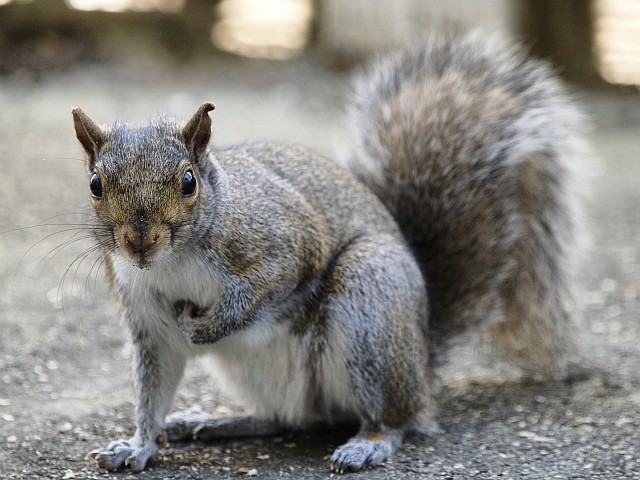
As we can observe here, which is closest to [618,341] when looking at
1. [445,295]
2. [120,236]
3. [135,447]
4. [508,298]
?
[508,298]

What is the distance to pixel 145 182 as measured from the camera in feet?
7.72

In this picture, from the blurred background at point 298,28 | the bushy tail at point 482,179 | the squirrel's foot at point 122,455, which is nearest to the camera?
the squirrel's foot at point 122,455

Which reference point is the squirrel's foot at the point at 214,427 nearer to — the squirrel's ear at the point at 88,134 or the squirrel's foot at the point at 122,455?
the squirrel's foot at the point at 122,455

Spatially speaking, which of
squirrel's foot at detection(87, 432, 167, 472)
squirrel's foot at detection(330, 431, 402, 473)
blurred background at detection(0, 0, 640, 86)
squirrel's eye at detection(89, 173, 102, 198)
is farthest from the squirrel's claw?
blurred background at detection(0, 0, 640, 86)

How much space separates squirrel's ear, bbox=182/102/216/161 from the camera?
252 cm

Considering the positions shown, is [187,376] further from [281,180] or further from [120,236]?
[120,236]

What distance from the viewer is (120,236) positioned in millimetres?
2334

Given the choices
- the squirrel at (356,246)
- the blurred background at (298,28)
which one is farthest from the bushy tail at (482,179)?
the blurred background at (298,28)

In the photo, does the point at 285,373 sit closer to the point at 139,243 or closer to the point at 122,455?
the point at 122,455

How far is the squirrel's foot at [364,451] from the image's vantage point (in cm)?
279

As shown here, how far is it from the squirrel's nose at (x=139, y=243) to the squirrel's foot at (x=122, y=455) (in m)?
0.82

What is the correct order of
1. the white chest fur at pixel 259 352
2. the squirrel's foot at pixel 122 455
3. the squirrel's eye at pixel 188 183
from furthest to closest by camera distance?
the squirrel's foot at pixel 122 455 → the white chest fur at pixel 259 352 → the squirrel's eye at pixel 188 183

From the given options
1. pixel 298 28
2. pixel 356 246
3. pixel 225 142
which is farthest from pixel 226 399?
pixel 298 28

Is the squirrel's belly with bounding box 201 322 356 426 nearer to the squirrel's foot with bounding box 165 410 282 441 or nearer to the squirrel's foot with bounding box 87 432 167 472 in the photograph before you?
the squirrel's foot with bounding box 165 410 282 441
